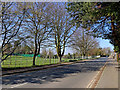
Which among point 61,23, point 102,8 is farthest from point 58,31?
point 102,8

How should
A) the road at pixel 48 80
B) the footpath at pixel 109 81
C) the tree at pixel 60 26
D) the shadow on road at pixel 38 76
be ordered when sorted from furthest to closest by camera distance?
1. the tree at pixel 60 26
2. the shadow on road at pixel 38 76
3. the road at pixel 48 80
4. the footpath at pixel 109 81

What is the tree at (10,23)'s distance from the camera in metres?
16.0

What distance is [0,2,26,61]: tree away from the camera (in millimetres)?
16038

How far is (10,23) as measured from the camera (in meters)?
16.9

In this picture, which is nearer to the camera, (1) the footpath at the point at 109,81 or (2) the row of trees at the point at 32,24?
(1) the footpath at the point at 109,81

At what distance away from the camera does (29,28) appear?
74.3 feet

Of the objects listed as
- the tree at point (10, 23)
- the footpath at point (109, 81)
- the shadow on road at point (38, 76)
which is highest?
the tree at point (10, 23)

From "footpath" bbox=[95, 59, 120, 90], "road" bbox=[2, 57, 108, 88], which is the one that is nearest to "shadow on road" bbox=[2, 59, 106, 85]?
"road" bbox=[2, 57, 108, 88]

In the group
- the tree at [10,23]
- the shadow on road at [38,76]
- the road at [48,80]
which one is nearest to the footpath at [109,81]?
the road at [48,80]

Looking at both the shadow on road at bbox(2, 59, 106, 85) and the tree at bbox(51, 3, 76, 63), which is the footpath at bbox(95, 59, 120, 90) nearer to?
the shadow on road at bbox(2, 59, 106, 85)

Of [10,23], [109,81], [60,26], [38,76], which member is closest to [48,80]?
[38,76]

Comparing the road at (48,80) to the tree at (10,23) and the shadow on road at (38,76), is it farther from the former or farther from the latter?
the tree at (10,23)

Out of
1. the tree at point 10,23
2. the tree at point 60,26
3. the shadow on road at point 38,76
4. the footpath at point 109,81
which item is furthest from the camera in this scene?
the tree at point 60,26

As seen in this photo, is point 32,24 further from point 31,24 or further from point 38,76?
point 38,76
